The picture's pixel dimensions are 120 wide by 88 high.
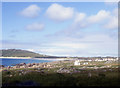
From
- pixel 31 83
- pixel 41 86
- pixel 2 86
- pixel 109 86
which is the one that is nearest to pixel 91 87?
pixel 109 86

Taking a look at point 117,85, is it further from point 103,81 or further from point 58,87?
point 58,87

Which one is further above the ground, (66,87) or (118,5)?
(118,5)

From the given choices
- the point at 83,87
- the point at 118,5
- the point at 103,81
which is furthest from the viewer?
the point at 118,5

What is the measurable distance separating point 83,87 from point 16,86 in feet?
32.6

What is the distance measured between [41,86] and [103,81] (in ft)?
32.4

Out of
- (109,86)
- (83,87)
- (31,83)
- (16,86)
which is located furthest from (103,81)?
(16,86)

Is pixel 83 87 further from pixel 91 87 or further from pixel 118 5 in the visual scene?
pixel 118 5

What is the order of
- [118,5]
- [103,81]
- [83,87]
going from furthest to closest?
[118,5] → [103,81] → [83,87]

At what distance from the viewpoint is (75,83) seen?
23.6 metres

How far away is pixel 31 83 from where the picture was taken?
23.5m

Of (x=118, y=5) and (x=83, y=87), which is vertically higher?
(x=118, y=5)

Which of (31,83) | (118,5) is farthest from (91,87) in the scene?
(118,5)

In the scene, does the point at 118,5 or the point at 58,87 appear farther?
the point at 118,5

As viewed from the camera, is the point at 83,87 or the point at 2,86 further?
the point at 2,86
